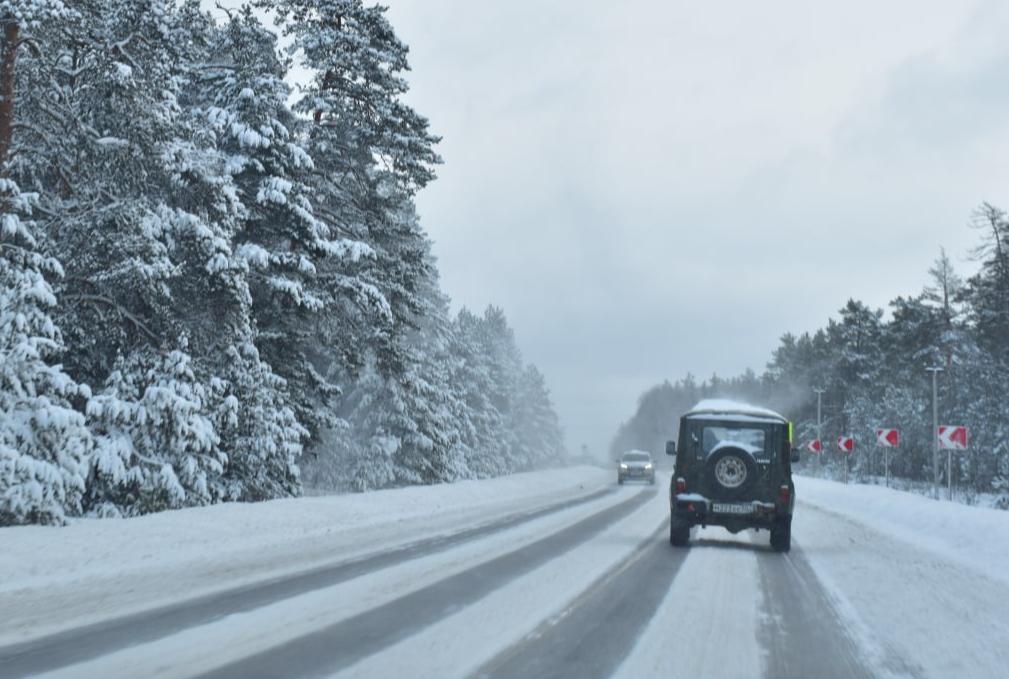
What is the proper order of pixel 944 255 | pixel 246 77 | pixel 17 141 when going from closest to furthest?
pixel 17 141, pixel 246 77, pixel 944 255

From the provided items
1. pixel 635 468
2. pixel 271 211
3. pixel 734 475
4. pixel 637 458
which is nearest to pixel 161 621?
pixel 734 475

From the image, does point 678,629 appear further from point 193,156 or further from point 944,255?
point 944,255

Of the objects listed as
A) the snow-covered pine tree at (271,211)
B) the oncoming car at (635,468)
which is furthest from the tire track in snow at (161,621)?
the oncoming car at (635,468)

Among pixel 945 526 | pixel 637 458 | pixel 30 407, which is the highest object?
pixel 30 407

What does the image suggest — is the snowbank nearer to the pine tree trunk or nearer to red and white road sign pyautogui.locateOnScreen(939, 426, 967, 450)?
red and white road sign pyautogui.locateOnScreen(939, 426, 967, 450)

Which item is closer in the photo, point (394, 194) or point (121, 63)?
point (121, 63)

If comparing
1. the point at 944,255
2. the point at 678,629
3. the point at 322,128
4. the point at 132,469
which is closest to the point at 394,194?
the point at 322,128

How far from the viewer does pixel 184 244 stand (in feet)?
59.5

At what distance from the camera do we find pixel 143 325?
1747 centimetres

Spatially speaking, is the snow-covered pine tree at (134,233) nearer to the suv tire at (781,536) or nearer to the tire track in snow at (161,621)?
the tire track in snow at (161,621)

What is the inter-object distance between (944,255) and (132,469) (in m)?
61.2

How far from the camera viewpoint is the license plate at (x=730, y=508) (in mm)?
14406

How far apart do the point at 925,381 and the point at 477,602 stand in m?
67.2

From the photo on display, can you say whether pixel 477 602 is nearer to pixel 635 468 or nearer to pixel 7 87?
pixel 7 87
